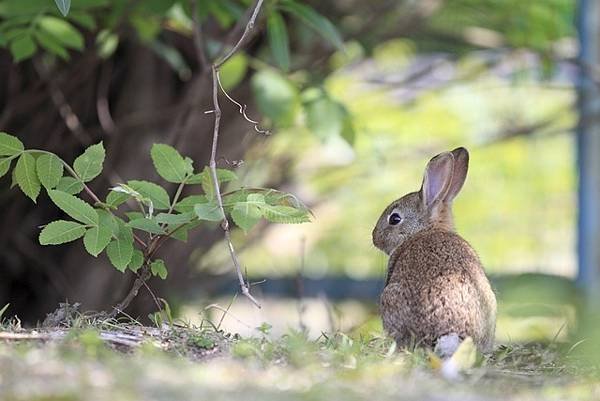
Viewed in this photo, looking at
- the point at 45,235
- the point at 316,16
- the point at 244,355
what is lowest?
the point at 244,355

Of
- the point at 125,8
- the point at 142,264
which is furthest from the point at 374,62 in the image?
the point at 142,264

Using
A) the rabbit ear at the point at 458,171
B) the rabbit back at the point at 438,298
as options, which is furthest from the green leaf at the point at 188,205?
the rabbit ear at the point at 458,171

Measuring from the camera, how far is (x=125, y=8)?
5406 millimetres

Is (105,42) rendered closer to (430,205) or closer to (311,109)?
(311,109)

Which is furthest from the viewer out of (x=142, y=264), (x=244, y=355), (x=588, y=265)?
(x=588, y=265)

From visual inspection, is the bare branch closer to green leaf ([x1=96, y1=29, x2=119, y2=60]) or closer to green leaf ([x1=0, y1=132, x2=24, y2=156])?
green leaf ([x1=96, y1=29, x2=119, y2=60])

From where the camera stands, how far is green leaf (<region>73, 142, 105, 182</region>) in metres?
3.70

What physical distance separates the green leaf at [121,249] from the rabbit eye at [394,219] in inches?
72.8

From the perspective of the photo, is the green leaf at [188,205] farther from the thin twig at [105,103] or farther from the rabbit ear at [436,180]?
the thin twig at [105,103]

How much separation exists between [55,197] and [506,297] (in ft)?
4.98

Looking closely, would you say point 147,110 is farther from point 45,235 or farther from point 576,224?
point 45,235

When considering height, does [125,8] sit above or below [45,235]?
above

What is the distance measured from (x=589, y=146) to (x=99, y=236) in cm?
438

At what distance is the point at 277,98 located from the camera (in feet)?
17.6
